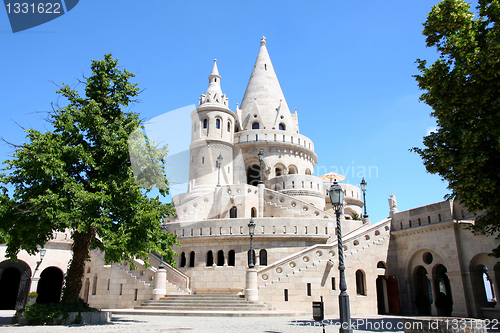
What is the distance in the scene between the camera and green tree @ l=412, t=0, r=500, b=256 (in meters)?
12.6

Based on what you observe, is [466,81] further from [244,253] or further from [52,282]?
[52,282]

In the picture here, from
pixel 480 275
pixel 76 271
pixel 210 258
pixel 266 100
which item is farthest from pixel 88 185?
pixel 266 100

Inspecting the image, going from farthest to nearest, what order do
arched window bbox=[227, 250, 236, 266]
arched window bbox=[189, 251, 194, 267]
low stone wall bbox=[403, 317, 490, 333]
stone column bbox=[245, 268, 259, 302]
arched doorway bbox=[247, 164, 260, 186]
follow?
arched doorway bbox=[247, 164, 260, 186]
arched window bbox=[189, 251, 194, 267]
arched window bbox=[227, 250, 236, 266]
stone column bbox=[245, 268, 259, 302]
low stone wall bbox=[403, 317, 490, 333]

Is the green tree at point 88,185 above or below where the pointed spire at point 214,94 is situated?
below

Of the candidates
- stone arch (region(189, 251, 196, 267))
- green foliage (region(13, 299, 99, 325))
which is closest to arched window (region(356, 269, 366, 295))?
stone arch (region(189, 251, 196, 267))

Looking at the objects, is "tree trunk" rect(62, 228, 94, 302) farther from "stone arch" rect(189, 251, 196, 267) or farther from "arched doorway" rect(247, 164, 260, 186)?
"arched doorway" rect(247, 164, 260, 186)

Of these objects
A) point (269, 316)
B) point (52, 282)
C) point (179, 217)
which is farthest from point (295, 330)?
point (52, 282)

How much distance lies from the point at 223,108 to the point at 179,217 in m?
12.7

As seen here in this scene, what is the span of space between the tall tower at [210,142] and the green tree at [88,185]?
18545mm

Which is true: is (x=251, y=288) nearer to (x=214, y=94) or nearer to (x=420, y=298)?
(x=420, y=298)

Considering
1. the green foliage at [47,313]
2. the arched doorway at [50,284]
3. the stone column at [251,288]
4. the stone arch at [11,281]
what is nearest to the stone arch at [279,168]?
the stone column at [251,288]

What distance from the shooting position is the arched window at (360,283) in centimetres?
2158

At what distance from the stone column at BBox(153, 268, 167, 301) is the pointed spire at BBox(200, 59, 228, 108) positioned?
2026 cm

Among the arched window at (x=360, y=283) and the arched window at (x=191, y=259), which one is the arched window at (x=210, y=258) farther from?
the arched window at (x=360, y=283)
